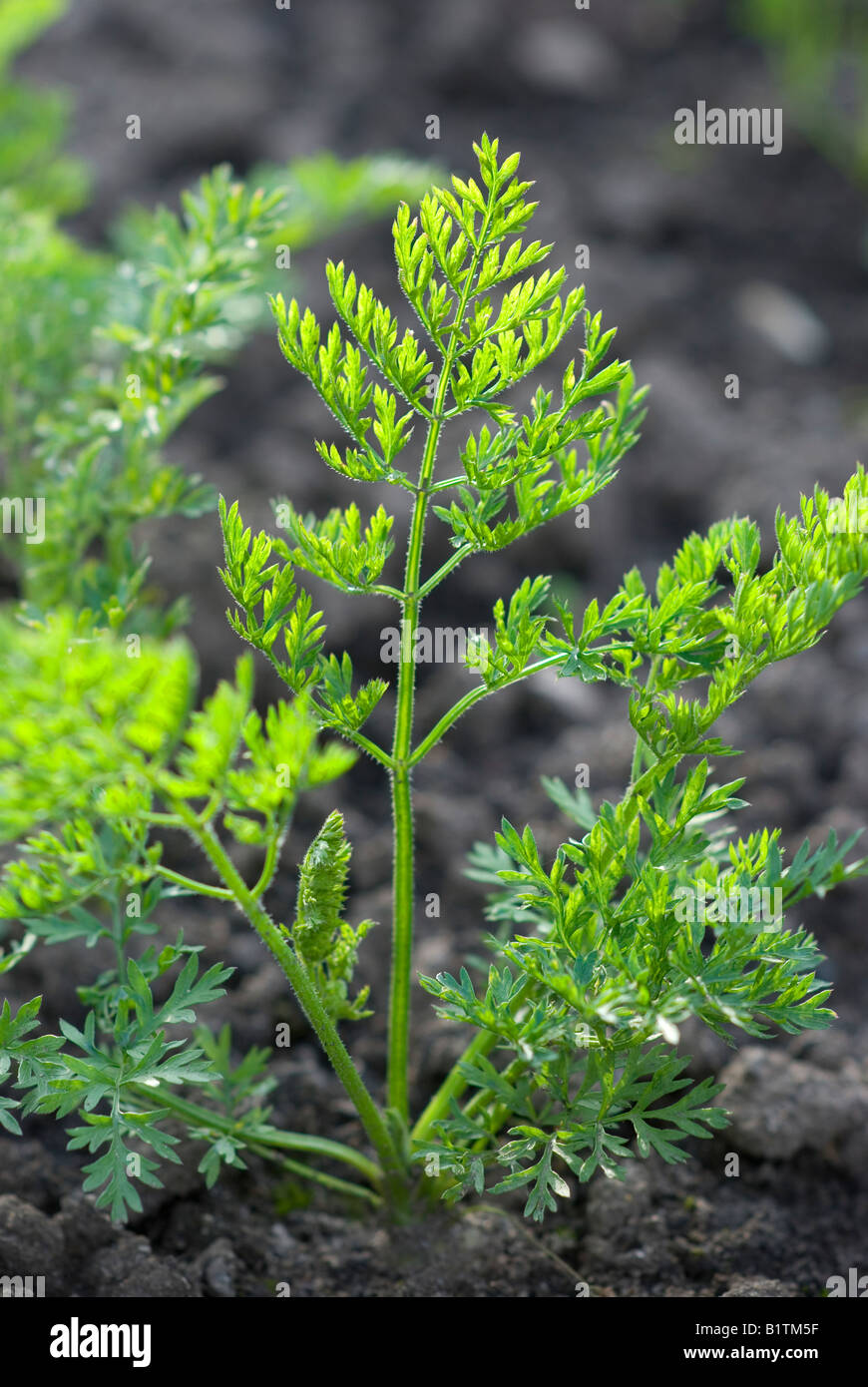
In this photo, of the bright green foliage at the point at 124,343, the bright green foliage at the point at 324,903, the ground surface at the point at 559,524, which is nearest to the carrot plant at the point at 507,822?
the bright green foliage at the point at 324,903

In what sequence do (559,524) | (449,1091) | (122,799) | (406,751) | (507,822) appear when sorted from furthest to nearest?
(559,524), (449,1091), (406,751), (507,822), (122,799)

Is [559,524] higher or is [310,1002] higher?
[559,524]

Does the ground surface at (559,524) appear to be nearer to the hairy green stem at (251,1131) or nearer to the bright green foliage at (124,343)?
the hairy green stem at (251,1131)

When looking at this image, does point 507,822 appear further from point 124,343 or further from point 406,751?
point 124,343

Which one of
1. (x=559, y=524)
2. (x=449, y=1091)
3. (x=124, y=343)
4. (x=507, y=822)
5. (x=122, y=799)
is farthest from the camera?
(x=559, y=524)

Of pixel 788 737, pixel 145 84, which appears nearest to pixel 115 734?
pixel 788 737

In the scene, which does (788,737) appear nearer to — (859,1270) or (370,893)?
(370,893)

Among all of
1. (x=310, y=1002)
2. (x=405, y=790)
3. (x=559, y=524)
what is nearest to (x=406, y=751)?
(x=405, y=790)

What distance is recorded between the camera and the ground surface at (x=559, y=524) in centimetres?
193

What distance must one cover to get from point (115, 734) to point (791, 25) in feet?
15.9

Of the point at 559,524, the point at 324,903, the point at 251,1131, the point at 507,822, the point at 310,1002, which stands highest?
the point at 559,524

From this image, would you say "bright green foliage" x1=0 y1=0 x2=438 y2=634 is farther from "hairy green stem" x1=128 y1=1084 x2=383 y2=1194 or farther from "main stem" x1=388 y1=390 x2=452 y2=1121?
"hairy green stem" x1=128 y1=1084 x2=383 y2=1194

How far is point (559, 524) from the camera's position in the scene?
10.9 ft

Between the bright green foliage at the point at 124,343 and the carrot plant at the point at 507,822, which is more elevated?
the bright green foliage at the point at 124,343
